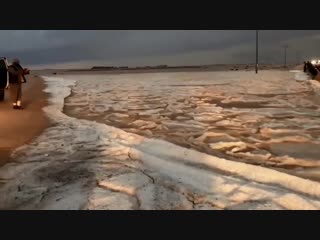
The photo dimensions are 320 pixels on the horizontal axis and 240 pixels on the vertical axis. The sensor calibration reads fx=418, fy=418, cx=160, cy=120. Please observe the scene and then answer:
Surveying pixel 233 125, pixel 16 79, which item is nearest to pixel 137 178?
pixel 233 125

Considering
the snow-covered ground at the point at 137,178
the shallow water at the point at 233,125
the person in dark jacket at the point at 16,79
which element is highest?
the person in dark jacket at the point at 16,79

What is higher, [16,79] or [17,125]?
[16,79]

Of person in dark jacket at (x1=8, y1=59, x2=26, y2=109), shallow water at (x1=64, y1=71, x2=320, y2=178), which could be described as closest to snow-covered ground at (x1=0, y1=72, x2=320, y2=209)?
shallow water at (x1=64, y1=71, x2=320, y2=178)

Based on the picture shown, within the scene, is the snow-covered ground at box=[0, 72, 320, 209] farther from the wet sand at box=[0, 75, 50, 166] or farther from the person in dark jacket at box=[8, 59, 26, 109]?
the person in dark jacket at box=[8, 59, 26, 109]

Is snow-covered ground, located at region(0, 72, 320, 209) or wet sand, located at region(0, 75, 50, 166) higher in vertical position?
wet sand, located at region(0, 75, 50, 166)

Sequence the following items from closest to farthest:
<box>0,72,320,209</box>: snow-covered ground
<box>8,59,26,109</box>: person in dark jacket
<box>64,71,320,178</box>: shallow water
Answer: <box>0,72,320,209</box>: snow-covered ground < <box>64,71,320,178</box>: shallow water < <box>8,59,26,109</box>: person in dark jacket

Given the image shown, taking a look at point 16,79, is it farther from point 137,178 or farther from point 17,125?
point 137,178

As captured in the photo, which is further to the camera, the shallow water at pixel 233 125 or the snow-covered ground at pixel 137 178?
the shallow water at pixel 233 125

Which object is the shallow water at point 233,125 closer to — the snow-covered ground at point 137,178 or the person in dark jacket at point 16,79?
the snow-covered ground at point 137,178

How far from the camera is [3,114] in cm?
1395

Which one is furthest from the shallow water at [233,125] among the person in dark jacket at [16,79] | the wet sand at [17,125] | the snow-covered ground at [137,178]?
the person in dark jacket at [16,79]
